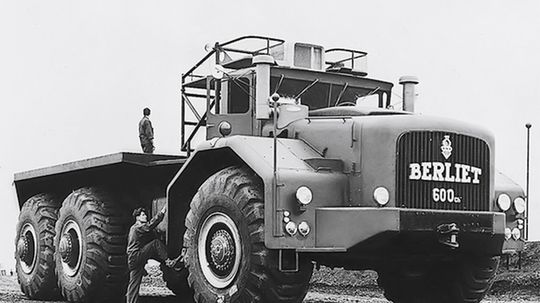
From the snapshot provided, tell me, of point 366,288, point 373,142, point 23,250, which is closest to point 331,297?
point 366,288

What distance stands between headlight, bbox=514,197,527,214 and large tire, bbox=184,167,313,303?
2.81m

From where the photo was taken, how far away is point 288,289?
31.9 feet

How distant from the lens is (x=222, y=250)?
1034cm

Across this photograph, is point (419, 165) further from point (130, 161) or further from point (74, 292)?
point (74, 292)

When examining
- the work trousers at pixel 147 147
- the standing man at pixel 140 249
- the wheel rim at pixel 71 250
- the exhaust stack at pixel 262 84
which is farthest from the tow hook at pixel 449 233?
the wheel rim at pixel 71 250

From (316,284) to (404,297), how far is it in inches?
250

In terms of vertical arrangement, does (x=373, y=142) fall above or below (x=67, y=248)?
above

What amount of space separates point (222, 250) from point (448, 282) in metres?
2.84

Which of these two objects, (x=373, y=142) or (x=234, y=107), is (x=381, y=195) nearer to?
(x=373, y=142)

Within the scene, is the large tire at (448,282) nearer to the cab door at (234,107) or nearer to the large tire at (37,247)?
the cab door at (234,107)

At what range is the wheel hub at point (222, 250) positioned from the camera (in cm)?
1027

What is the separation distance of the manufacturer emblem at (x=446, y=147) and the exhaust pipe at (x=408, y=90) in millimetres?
2926

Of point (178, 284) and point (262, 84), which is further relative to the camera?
point (178, 284)

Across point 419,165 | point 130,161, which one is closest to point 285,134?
point 419,165
